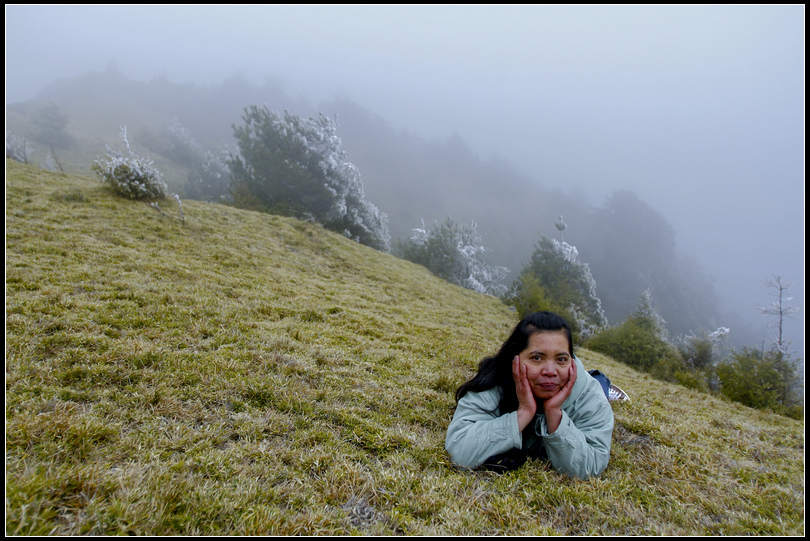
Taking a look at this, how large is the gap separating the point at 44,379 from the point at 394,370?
4.14 m

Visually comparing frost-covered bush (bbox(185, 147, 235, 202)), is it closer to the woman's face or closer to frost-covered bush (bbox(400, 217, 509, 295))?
frost-covered bush (bbox(400, 217, 509, 295))

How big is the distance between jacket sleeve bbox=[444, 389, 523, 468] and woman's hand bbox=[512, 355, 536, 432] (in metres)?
0.06

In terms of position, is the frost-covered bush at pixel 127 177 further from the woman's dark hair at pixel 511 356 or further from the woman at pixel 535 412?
the woman at pixel 535 412

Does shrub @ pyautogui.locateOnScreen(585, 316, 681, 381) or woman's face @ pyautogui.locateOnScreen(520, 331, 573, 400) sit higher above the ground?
woman's face @ pyautogui.locateOnScreen(520, 331, 573, 400)

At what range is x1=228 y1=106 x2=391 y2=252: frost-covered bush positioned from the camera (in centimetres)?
2917

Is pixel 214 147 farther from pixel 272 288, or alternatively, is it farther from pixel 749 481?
pixel 749 481

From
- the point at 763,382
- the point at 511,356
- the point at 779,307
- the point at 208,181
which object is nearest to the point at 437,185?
the point at 208,181

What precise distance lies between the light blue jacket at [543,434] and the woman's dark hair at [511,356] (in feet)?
0.24

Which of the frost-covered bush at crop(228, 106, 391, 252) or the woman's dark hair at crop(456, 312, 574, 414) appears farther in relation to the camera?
the frost-covered bush at crop(228, 106, 391, 252)

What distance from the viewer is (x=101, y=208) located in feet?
40.4

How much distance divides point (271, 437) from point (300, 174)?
2876 cm

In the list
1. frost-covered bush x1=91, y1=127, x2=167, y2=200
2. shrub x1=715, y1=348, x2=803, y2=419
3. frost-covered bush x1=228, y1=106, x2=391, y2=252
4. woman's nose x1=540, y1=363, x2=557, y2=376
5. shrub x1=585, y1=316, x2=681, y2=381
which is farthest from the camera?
frost-covered bush x1=228, y1=106, x2=391, y2=252

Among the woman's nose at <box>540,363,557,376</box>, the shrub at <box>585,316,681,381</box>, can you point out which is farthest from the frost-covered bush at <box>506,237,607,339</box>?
the woman's nose at <box>540,363,557,376</box>

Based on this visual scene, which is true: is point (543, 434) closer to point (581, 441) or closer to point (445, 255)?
point (581, 441)
